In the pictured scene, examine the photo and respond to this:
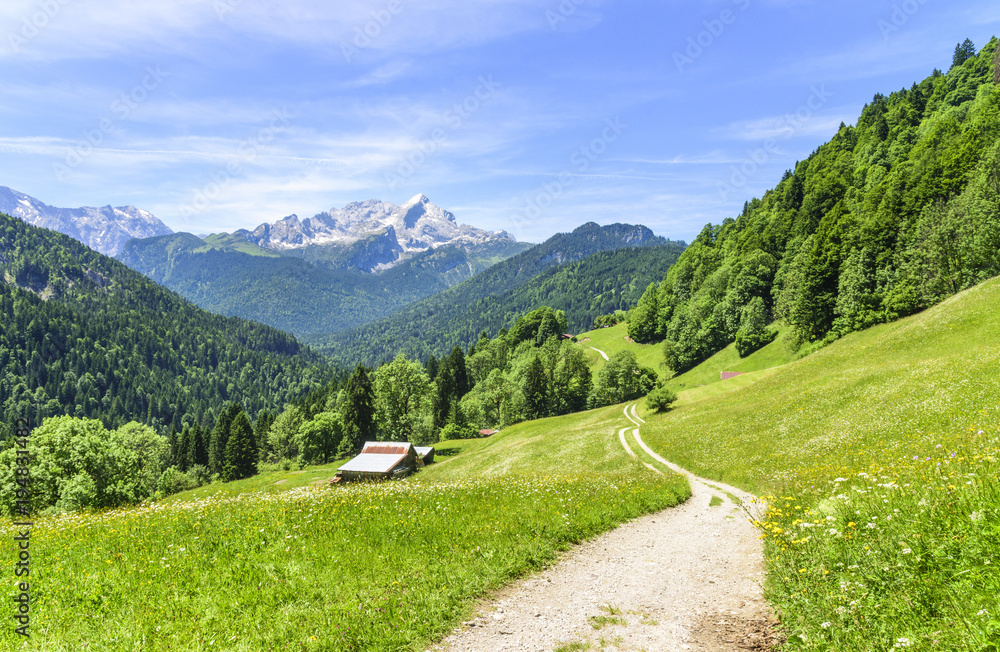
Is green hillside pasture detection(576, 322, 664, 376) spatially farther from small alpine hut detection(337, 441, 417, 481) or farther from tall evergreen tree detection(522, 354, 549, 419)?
small alpine hut detection(337, 441, 417, 481)

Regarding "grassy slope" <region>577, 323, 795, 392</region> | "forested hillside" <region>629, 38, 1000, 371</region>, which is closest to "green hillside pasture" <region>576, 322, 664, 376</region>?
"grassy slope" <region>577, 323, 795, 392</region>

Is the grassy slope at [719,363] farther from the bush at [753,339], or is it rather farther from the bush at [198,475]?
the bush at [198,475]

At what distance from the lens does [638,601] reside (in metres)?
9.54

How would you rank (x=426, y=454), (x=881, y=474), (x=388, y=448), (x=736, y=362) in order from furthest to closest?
(x=736, y=362)
(x=426, y=454)
(x=388, y=448)
(x=881, y=474)

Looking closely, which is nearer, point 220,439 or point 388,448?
point 388,448

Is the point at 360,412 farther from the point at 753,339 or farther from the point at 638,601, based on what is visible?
the point at 638,601

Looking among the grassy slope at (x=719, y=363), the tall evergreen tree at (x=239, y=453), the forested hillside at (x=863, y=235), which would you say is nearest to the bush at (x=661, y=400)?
the grassy slope at (x=719, y=363)

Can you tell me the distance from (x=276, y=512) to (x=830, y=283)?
265 ft

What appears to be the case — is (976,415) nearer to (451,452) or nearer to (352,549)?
(352,549)

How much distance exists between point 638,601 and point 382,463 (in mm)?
58240

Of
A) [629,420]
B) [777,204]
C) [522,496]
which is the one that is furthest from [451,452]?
[777,204]

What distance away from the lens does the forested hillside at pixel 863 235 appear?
53.3m

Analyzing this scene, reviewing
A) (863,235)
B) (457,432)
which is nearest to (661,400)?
(863,235)

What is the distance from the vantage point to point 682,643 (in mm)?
7586
